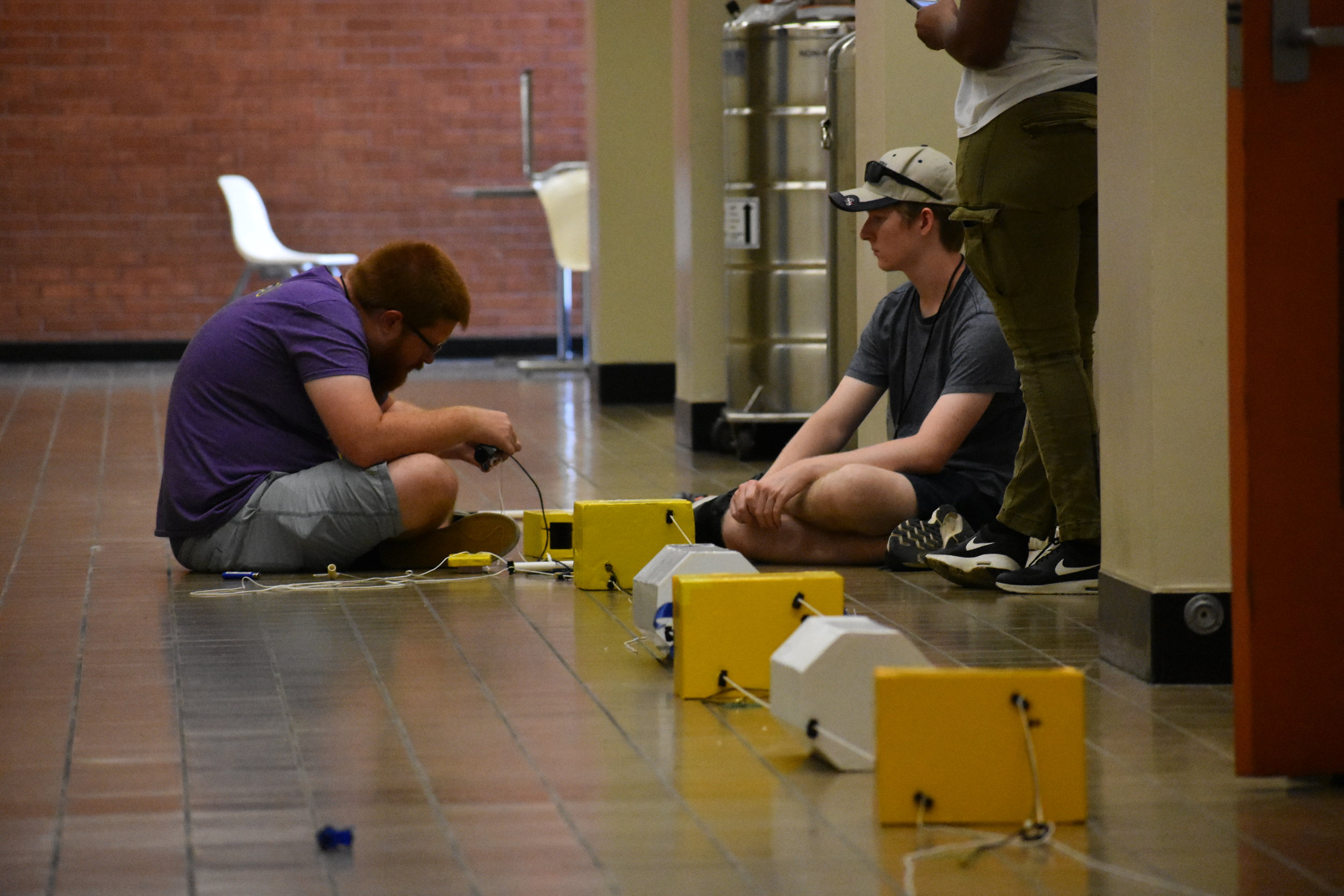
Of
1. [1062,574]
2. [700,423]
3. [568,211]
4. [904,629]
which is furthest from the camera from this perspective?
[568,211]

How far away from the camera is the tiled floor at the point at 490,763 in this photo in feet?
6.82

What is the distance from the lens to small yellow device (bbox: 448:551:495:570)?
427cm

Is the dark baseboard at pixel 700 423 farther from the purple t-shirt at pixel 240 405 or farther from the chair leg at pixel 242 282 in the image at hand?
the chair leg at pixel 242 282

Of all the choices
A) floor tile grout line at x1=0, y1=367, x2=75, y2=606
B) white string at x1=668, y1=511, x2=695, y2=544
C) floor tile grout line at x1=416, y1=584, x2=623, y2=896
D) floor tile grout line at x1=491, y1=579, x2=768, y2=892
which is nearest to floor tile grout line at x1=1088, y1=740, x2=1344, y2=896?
floor tile grout line at x1=491, y1=579, x2=768, y2=892

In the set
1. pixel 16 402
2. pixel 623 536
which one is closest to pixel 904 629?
pixel 623 536

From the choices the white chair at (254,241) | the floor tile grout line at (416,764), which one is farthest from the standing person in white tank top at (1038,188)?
the white chair at (254,241)

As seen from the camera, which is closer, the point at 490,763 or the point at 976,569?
the point at 490,763

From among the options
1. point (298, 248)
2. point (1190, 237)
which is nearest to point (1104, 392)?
point (1190, 237)

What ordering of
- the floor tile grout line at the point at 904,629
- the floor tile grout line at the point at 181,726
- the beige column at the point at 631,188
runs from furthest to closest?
the beige column at the point at 631,188
the floor tile grout line at the point at 904,629
the floor tile grout line at the point at 181,726

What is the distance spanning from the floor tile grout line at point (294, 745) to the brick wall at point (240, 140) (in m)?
9.10

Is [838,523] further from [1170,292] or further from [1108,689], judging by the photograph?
[1170,292]

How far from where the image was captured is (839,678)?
242 centimetres

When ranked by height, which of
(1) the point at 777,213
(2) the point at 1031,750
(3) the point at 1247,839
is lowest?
(3) the point at 1247,839

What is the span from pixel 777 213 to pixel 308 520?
2802mm
